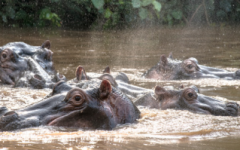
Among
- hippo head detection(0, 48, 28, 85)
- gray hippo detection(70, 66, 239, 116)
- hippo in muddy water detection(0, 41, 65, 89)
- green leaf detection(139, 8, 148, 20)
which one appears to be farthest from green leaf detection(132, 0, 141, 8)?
gray hippo detection(70, 66, 239, 116)

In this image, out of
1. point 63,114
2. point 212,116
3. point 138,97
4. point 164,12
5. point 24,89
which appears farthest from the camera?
point 164,12

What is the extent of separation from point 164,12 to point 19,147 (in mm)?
17337

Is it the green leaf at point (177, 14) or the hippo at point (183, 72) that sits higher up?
the green leaf at point (177, 14)

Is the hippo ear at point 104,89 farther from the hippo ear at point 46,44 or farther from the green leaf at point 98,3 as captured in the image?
the green leaf at point 98,3

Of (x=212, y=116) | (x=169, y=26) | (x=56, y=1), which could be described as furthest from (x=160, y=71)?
(x=169, y=26)

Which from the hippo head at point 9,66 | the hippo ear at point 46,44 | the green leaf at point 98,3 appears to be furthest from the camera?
the green leaf at point 98,3

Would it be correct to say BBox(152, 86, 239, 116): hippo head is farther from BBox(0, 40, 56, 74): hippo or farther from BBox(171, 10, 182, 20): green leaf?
BBox(171, 10, 182, 20): green leaf

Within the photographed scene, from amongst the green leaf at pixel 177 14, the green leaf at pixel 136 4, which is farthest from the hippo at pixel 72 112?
the green leaf at pixel 177 14

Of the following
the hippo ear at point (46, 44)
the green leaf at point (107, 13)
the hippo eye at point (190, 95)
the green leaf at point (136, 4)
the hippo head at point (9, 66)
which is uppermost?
the green leaf at point (136, 4)

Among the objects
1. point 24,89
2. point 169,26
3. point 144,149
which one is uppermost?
point 169,26

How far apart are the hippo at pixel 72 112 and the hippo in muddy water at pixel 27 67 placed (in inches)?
98.0

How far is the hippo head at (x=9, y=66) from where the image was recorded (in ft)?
22.3

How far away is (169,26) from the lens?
19.4m

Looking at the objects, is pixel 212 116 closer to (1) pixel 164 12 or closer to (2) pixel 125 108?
(2) pixel 125 108
